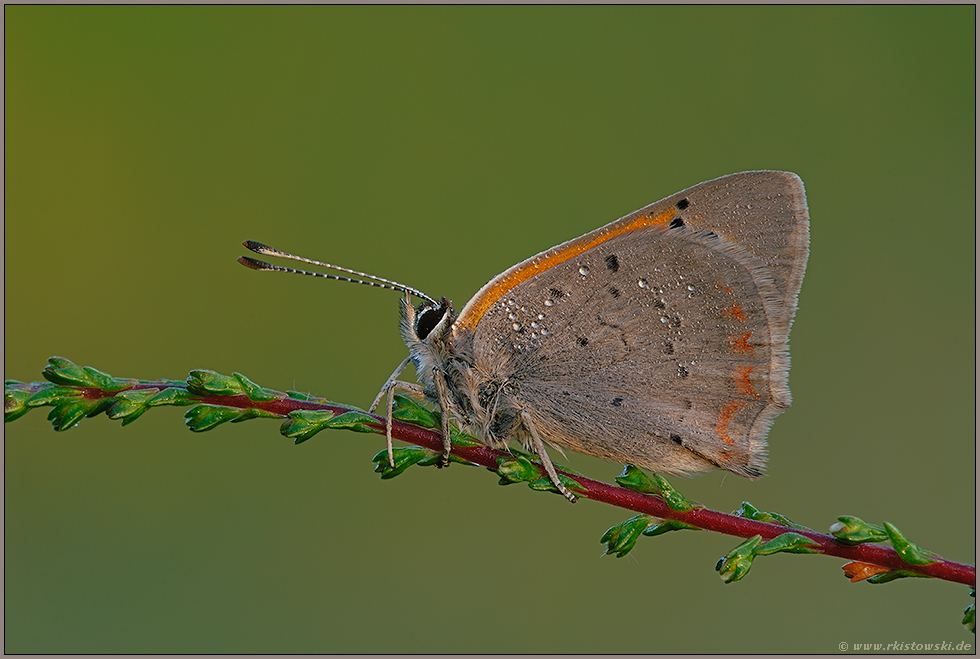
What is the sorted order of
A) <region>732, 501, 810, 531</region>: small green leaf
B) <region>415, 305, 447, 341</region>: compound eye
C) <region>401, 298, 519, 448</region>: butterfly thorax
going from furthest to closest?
<region>415, 305, 447, 341</region>: compound eye
<region>401, 298, 519, 448</region>: butterfly thorax
<region>732, 501, 810, 531</region>: small green leaf

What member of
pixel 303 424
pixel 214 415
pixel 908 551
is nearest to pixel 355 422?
pixel 303 424

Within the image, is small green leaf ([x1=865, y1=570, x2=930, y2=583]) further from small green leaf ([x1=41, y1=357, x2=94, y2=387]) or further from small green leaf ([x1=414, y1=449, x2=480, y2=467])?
small green leaf ([x1=41, y1=357, x2=94, y2=387])

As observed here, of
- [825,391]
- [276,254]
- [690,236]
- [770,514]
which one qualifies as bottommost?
[825,391]

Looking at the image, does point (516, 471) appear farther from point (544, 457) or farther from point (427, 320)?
point (427, 320)

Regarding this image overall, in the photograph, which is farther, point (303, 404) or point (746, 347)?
point (746, 347)

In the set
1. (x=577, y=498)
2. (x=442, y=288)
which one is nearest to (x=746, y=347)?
(x=577, y=498)

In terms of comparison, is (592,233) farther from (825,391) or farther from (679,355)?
(825,391)

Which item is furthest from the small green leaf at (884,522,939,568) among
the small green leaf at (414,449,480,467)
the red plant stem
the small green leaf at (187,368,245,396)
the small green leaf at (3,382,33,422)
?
the small green leaf at (3,382,33,422)

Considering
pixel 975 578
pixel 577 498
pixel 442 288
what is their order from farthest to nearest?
pixel 442 288 < pixel 577 498 < pixel 975 578
